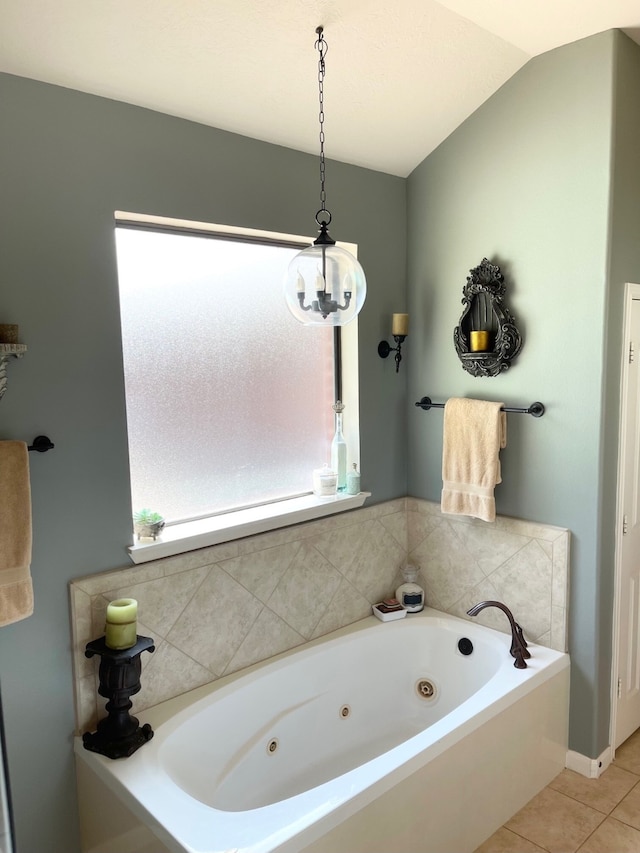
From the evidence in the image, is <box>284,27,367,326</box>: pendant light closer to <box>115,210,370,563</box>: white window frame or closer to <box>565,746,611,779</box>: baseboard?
<box>115,210,370,563</box>: white window frame

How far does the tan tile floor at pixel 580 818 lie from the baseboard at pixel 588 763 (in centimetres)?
2

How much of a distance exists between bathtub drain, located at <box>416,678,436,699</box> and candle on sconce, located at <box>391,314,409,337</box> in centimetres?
161

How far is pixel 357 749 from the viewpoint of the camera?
9.04ft

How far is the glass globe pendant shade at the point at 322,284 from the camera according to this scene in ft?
6.47

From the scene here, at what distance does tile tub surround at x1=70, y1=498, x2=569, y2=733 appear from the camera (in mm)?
2299

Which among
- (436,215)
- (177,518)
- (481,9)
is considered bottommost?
(177,518)

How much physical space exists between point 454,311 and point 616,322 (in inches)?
28.1

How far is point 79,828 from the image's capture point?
218cm

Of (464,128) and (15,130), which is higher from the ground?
(464,128)

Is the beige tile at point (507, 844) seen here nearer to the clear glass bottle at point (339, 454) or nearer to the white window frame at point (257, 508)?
the white window frame at point (257, 508)

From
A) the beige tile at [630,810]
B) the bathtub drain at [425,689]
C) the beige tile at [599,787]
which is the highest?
the bathtub drain at [425,689]

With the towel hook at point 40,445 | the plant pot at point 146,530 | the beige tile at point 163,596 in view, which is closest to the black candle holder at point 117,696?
the beige tile at point 163,596

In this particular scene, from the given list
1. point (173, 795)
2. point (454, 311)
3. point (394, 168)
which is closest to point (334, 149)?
point (394, 168)

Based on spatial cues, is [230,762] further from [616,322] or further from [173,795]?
[616,322]
